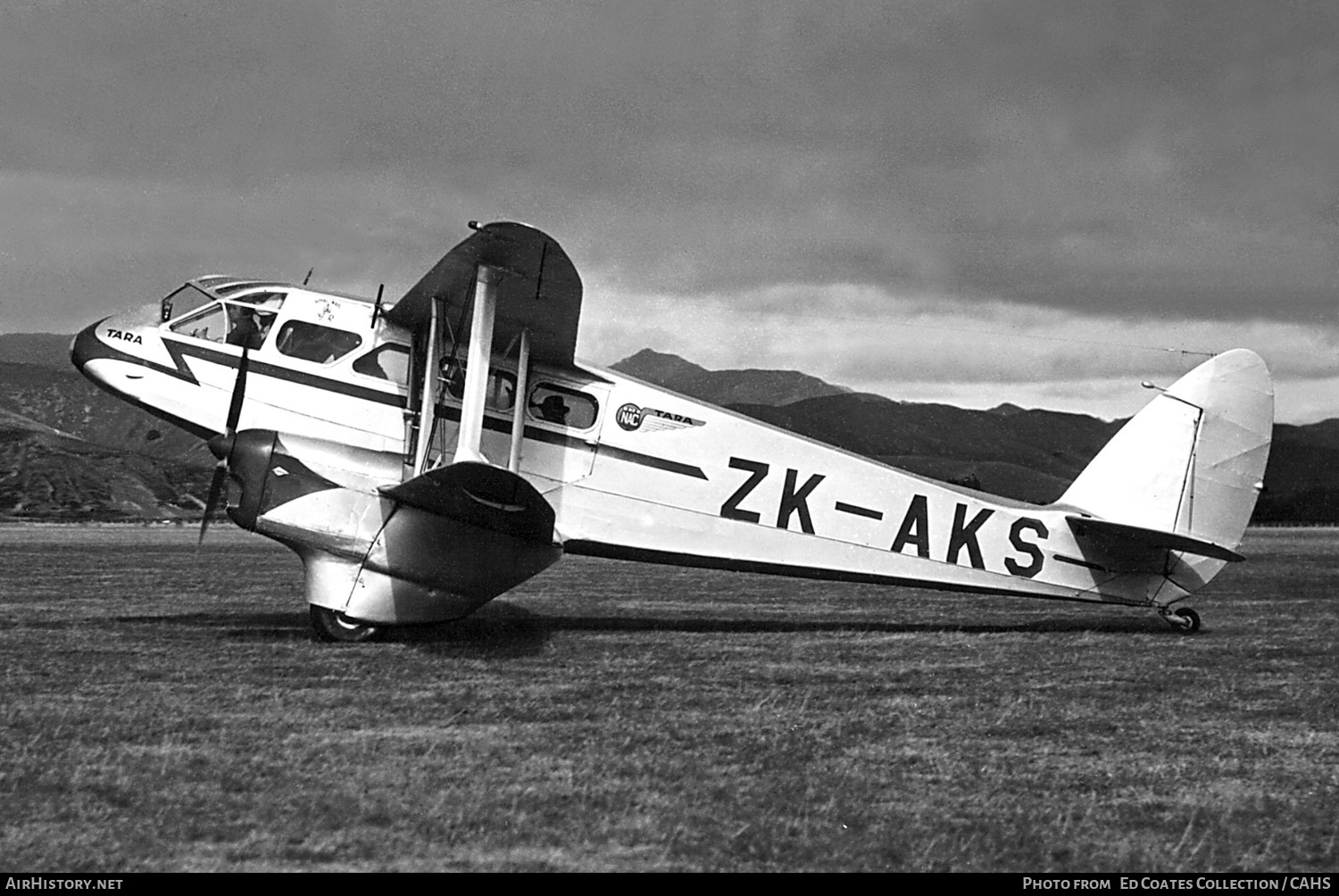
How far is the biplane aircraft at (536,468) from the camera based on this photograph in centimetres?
1015

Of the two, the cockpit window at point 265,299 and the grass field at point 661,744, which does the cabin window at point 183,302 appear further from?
the grass field at point 661,744

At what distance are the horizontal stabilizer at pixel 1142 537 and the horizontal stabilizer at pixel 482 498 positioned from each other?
5.78 meters

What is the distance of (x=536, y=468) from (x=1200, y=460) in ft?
23.2

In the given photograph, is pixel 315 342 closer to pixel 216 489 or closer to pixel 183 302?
pixel 183 302

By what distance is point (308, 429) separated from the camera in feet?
36.2

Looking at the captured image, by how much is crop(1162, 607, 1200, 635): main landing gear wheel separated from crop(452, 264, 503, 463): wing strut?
7.59 metres

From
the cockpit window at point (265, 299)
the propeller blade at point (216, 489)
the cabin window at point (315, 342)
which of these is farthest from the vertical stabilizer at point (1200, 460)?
the propeller blade at point (216, 489)

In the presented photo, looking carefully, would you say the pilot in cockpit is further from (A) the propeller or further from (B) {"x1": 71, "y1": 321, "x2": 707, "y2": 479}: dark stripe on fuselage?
(A) the propeller

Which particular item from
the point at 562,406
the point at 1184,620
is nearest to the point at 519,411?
the point at 562,406

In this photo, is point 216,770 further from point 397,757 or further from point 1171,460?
point 1171,460

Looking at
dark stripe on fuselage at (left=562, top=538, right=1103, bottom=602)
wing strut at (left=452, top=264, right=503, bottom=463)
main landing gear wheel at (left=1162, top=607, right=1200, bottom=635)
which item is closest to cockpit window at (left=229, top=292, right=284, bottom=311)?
wing strut at (left=452, top=264, right=503, bottom=463)

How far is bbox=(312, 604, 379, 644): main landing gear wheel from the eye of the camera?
33.6ft

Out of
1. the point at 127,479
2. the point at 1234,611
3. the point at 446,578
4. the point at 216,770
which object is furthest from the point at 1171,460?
the point at 127,479

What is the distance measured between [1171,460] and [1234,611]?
13.1ft
